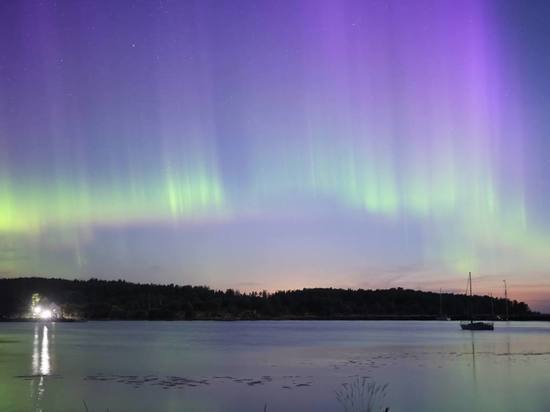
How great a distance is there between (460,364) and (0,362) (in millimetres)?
36359

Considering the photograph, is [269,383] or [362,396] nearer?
[362,396]

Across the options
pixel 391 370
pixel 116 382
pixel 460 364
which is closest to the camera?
pixel 116 382

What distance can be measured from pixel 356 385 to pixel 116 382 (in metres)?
13.7

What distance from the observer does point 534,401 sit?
33.4 m

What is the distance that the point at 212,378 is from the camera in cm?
4272

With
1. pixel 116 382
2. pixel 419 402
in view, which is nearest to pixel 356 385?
pixel 419 402

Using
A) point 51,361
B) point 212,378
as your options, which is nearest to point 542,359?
point 212,378

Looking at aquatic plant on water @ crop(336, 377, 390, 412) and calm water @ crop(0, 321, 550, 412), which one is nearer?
aquatic plant on water @ crop(336, 377, 390, 412)

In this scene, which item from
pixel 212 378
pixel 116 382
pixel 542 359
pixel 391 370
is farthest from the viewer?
pixel 542 359

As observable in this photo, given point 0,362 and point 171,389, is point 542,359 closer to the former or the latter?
point 171,389

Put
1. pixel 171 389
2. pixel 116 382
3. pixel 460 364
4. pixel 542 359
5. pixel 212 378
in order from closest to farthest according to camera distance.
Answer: pixel 171 389 < pixel 116 382 < pixel 212 378 < pixel 460 364 < pixel 542 359

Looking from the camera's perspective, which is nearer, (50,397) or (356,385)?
(50,397)

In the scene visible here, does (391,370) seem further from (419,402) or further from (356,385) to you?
(419,402)

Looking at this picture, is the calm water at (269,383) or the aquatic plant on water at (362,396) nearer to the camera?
the aquatic plant on water at (362,396)
